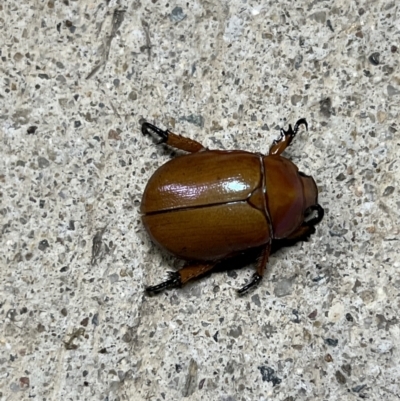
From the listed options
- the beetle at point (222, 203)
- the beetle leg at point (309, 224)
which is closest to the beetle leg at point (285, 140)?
the beetle at point (222, 203)

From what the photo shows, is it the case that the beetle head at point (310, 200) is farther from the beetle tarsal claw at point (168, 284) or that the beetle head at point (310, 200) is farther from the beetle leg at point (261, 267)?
the beetle tarsal claw at point (168, 284)

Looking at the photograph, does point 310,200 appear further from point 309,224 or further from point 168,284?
point 168,284

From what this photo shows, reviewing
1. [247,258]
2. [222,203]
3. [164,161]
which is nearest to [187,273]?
[247,258]

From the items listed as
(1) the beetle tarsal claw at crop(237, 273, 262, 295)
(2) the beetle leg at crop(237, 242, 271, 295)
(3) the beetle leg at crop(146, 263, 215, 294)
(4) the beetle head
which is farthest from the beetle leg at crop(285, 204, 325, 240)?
(3) the beetle leg at crop(146, 263, 215, 294)

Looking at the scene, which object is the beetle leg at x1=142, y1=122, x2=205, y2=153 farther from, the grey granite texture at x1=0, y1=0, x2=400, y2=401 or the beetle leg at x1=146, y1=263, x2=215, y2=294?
the beetle leg at x1=146, y1=263, x2=215, y2=294

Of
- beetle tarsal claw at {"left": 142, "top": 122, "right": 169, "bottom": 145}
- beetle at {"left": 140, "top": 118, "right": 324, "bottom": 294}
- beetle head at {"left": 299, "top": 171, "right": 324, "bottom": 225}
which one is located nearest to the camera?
beetle at {"left": 140, "top": 118, "right": 324, "bottom": 294}
